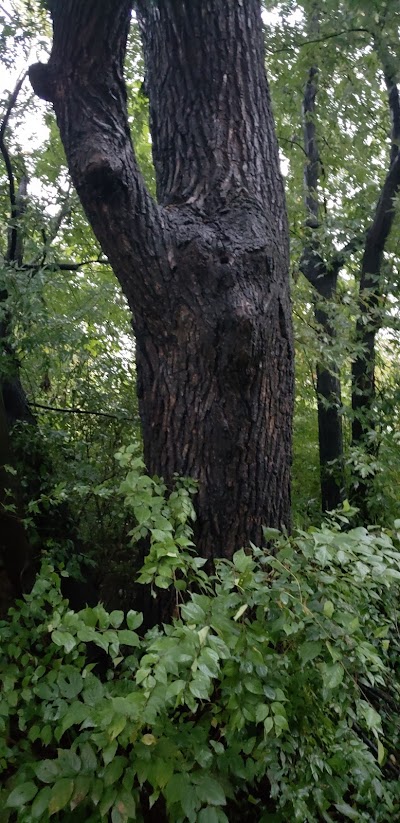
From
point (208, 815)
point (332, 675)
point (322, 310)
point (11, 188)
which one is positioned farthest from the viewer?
point (322, 310)

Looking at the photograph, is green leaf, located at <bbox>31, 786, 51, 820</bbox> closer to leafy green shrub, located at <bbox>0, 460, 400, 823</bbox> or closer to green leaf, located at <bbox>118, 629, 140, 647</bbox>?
leafy green shrub, located at <bbox>0, 460, 400, 823</bbox>

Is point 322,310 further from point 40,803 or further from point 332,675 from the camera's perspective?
point 40,803

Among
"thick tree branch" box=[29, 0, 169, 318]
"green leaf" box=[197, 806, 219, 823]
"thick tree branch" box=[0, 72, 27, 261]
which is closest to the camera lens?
"green leaf" box=[197, 806, 219, 823]

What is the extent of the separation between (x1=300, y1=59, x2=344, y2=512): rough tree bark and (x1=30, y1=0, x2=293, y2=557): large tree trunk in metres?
2.24

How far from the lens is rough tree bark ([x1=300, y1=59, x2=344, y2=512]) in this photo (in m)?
5.38

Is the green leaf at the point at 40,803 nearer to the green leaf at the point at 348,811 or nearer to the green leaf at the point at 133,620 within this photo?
the green leaf at the point at 133,620

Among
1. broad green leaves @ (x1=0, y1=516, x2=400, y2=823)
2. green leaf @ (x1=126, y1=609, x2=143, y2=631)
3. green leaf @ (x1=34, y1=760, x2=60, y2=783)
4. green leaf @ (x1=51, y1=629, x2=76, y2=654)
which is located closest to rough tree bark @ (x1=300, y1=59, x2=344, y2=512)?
broad green leaves @ (x1=0, y1=516, x2=400, y2=823)

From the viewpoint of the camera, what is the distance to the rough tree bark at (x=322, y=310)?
5.38m

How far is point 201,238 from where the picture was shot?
2.75 metres

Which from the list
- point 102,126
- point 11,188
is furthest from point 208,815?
point 11,188

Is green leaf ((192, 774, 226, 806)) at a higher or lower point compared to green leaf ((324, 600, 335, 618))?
lower

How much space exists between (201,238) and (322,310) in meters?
2.73

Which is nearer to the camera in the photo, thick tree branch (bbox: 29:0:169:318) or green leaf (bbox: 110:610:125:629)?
green leaf (bbox: 110:610:125:629)

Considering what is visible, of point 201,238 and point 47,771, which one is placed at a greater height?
point 201,238
